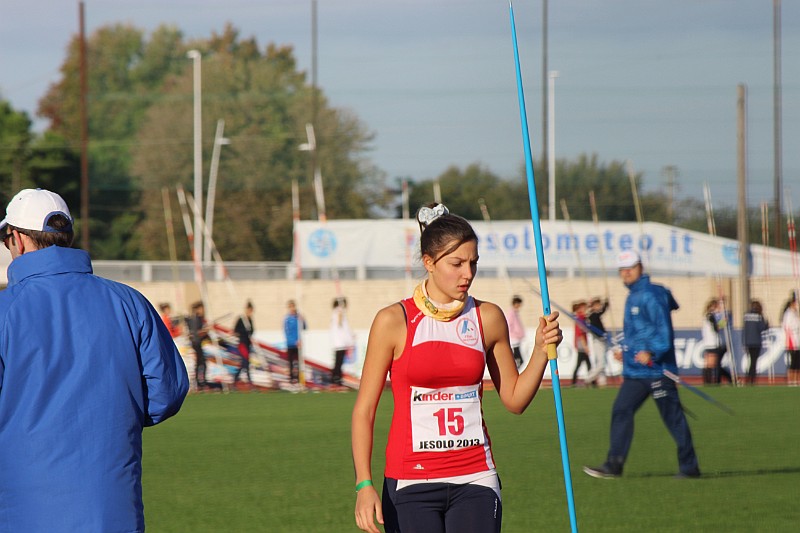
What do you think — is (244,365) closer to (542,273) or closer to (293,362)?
(293,362)

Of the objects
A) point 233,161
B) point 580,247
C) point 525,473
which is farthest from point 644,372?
point 233,161

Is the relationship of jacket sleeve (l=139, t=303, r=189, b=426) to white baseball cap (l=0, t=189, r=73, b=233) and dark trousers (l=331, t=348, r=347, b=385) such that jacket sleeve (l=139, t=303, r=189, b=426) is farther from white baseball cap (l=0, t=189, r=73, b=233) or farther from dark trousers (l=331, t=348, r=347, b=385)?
dark trousers (l=331, t=348, r=347, b=385)

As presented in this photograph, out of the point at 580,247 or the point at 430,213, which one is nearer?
the point at 430,213

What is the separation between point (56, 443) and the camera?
4.18 m

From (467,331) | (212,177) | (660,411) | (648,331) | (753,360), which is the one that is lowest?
(753,360)

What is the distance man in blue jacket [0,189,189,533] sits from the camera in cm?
418

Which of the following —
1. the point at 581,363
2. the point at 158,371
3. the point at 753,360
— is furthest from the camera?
the point at 753,360

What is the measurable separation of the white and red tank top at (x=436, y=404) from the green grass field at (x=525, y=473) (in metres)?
4.81

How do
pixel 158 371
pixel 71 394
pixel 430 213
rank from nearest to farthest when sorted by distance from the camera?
pixel 71 394, pixel 158 371, pixel 430 213

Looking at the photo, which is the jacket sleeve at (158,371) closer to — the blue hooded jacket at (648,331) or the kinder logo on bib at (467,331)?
the kinder logo on bib at (467,331)

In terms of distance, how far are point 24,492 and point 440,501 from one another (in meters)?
1.51

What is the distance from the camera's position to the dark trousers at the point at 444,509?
4836mm

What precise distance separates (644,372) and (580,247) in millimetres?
25978

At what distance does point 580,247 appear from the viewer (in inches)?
1501
